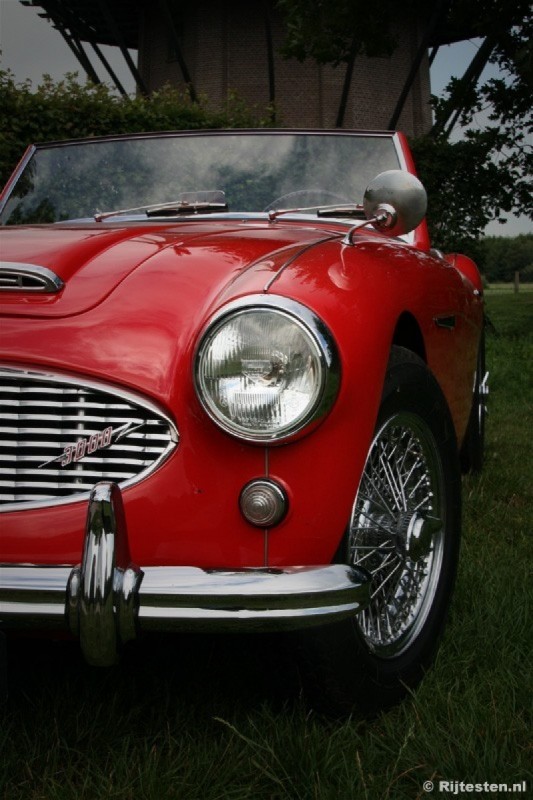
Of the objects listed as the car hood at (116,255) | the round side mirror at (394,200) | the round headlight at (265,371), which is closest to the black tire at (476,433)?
the round side mirror at (394,200)

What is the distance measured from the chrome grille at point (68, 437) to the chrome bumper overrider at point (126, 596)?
0.14 metres

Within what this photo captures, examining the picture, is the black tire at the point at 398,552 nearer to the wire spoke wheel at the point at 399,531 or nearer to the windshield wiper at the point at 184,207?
the wire spoke wheel at the point at 399,531

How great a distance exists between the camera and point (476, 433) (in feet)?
13.7

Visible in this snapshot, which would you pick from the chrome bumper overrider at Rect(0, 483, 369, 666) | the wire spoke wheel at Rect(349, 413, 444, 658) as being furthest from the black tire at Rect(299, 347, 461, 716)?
the chrome bumper overrider at Rect(0, 483, 369, 666)

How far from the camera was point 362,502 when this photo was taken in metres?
1.91

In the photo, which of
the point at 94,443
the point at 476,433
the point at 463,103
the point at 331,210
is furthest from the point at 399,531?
the point at 463,103

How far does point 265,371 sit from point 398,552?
0.61m

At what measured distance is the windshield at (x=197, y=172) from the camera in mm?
3076

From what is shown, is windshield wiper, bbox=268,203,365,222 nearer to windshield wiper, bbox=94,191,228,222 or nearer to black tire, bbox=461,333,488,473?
windshield wiper, bbox=94,191,228,222

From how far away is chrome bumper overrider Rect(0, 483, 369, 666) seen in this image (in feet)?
4.90

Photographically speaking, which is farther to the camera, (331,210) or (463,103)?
(463,103)

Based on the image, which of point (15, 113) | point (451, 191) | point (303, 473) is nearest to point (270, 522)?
point (303, 473)

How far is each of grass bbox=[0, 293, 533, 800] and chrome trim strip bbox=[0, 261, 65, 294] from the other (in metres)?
0.80

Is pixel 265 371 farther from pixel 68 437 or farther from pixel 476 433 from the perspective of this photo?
pixel 476 433
